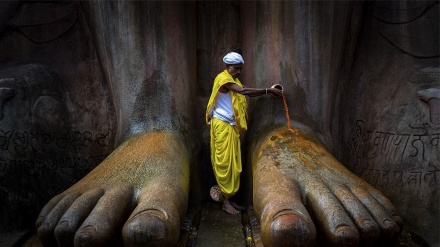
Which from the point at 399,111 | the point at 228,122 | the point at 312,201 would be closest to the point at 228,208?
the point at 228,122

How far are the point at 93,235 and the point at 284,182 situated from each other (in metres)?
0.92

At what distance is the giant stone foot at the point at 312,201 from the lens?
2457 millimetres

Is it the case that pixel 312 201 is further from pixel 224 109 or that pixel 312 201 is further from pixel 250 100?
pixel 250 100

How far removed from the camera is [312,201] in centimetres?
275

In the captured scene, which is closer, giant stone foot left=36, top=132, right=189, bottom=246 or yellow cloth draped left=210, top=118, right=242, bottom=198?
giant stone foot left=36, top=132, right=189, bottom=246

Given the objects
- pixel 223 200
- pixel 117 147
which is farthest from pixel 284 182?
pixel 117 147

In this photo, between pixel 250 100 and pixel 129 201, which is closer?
pixel 129 201

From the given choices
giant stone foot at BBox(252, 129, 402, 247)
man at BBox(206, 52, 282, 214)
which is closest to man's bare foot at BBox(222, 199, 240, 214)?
man at BBox(206, 52, 282, 214)

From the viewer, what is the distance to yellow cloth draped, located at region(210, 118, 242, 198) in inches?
134

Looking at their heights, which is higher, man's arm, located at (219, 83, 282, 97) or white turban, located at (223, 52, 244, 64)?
white turban, located at (223, 52, 244, 64)

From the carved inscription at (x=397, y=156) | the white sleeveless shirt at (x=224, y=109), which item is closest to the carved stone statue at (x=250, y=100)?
the carved inscription at (x=397, y=156)

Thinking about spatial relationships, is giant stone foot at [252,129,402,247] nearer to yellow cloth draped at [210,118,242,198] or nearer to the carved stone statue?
the carved stone statue

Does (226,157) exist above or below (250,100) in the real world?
below

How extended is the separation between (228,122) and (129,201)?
87 cm
